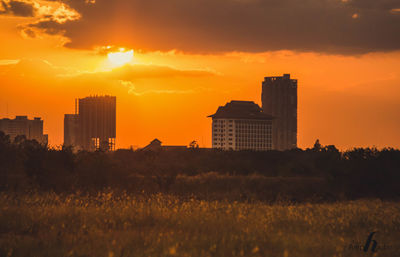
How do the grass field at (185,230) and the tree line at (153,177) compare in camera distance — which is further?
the tree line at (153,177)

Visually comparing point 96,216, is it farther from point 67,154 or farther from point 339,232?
point 67,154

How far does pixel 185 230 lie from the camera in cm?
1173

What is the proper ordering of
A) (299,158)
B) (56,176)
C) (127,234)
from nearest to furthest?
(127,234) < (56,176) < (299,158)

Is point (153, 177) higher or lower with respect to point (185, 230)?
lower

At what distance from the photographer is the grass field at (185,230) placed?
9602 mm

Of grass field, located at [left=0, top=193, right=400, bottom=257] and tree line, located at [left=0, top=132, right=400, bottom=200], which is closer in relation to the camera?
grass field, located at [left=0, top=193, right=400, bottom=257]

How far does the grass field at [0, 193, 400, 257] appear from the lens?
9602 millimetres

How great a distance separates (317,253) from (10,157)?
144 feet

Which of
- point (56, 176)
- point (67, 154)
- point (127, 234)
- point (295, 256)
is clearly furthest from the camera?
point (67, 154)

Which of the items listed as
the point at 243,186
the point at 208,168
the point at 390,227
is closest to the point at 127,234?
the point at 390,227

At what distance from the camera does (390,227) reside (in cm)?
1362

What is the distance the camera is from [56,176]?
37.8 metres

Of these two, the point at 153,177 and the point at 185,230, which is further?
the point at 153,177

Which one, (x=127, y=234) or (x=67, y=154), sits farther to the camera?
(x=67, y=154)
